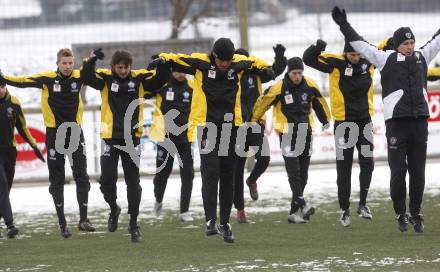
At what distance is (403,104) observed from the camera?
35.4ft

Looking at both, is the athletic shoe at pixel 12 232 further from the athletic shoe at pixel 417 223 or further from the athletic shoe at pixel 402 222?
the athletic shoe at pixel 417 223

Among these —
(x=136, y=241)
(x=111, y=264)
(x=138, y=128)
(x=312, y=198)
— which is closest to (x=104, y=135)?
(x=138, y=128)

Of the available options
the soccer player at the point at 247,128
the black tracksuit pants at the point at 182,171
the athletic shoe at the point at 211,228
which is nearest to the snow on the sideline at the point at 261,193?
the black tracksuit pants at the point at 182,171

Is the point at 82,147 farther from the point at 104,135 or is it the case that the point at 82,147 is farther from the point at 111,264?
the point at 111,264

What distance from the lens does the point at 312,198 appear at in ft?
49.6

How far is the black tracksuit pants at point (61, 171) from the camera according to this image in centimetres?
1203

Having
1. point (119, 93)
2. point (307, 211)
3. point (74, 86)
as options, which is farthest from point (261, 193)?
point (119, 93)

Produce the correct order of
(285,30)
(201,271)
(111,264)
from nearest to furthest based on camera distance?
(201,271)
(111,264)
(285,30)

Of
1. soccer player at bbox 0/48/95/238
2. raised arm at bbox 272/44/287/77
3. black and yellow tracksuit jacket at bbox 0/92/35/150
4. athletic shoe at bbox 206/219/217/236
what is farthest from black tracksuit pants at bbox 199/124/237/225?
black and yellow tracksuit jacket at bbox 0/92/35/150

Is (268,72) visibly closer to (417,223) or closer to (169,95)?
(417,223)

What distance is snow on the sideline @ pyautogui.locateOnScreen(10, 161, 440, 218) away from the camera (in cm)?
1470

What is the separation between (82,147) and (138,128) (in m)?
1.24

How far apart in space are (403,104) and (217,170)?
1815mm

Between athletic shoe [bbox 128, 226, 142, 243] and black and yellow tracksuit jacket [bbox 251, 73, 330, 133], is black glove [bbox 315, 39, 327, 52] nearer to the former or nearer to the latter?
black and yellow tracksuit jacket [bbox 251, 73, 330, 133]
